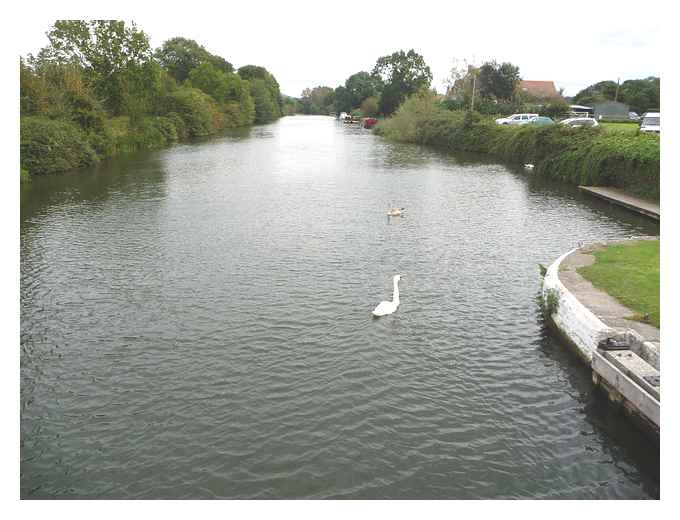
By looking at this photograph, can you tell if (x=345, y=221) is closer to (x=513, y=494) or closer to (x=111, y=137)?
(x=513, y=494)

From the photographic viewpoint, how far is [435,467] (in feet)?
34.3

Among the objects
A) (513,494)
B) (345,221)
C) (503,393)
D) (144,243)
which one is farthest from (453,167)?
(513,494)

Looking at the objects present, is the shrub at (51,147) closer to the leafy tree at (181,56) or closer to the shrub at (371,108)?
the leafy tree at (181,56)

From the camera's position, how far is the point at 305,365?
1411 centimetres

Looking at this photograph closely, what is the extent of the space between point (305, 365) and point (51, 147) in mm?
39602

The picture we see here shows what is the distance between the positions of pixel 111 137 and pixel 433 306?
49.0 m

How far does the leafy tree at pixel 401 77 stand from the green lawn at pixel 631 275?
120 meters

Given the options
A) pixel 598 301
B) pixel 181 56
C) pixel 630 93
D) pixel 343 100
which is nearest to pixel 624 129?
pixel 598 301

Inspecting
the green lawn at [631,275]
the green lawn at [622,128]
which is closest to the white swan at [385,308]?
the green lawn at [631,275]

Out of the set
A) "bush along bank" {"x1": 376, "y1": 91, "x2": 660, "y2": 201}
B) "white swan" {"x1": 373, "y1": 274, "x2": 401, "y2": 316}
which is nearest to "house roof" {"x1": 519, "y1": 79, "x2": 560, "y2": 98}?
"bush along bank" {"x1": 376, "y1": 91, "x2": 660, "y2": 201}

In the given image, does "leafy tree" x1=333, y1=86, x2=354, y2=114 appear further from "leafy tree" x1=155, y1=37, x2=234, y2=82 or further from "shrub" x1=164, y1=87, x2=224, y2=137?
"shrub" x1=164, y1=87, x2=224, y2=137

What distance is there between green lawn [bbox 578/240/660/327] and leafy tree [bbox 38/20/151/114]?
Answer: 5860 cm

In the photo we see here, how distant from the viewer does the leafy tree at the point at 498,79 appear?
324 feet
